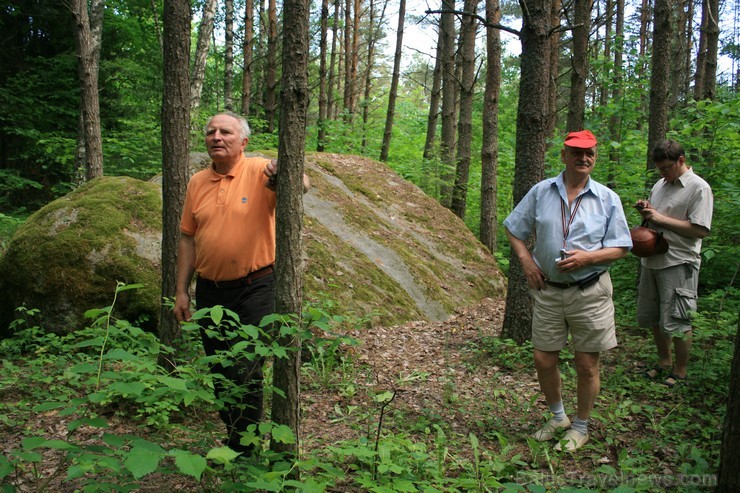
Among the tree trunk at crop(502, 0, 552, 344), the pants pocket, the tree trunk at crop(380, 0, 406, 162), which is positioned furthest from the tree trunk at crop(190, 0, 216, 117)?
the pants pocket

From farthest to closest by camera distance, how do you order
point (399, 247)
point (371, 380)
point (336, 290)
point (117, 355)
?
1. point (399, 247)
2. point (336, 290)
3. point (371, 380)
4. point (117, 355)

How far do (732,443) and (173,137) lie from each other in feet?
13.2

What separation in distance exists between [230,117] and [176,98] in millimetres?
1007

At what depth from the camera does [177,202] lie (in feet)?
13.1

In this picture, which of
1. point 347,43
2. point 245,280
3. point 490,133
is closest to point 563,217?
point 245,280

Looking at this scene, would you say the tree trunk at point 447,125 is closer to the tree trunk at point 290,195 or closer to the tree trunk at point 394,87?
the tree trunk at point 394,87

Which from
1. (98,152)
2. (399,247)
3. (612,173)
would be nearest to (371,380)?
(399,247)

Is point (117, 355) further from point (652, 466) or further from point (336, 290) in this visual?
point (336, 290)

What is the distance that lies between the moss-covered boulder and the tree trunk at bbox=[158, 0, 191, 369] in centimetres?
156

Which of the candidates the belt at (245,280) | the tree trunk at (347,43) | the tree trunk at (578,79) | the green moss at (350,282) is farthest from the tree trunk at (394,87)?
the belt at (245,280)

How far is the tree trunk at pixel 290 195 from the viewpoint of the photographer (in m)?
2.58

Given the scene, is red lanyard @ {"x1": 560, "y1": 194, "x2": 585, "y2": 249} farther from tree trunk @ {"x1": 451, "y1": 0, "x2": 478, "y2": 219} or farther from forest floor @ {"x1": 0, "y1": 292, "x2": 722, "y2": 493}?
tree trunk @ {"x1": 451, "y1": 0, "x2": 478, "y2": 219}

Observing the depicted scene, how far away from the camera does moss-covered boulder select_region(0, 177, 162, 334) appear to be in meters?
5.36

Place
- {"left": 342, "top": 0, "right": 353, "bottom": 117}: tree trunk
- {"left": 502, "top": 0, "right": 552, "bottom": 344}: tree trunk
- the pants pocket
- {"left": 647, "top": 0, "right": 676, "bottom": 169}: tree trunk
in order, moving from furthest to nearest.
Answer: {"left": 342, "top": 0, "right": 353, "bottom": 117}: tree trunk → {"left": 647, "top": 0, "right": 676, "bottom": 169}: tree trunk → {"left": 502, "top": 0, "right": 552, "bottom": 344}: tree trunk → the pants pocket
